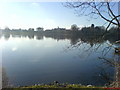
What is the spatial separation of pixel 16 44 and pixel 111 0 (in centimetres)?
945

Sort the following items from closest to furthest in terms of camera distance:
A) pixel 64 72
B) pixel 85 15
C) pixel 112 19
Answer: pixel 112 19 → pixel 85 15 → pixel 64 72

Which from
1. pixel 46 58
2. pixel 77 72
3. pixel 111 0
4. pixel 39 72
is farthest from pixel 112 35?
pixel 46 58

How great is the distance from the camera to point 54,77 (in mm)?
6277

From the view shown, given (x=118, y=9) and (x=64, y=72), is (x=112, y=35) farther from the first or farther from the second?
(x=64, y=72)

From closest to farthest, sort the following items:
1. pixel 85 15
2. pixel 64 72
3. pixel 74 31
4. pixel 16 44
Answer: pixel 85 15, pixel 74 31, pixel 64 72, pixel 16 44

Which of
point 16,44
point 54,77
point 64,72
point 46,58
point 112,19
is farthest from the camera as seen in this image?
point 16,44

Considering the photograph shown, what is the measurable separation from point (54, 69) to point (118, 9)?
565 cm

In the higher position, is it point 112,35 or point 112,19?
point 112,19

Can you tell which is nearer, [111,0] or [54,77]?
[111,0]

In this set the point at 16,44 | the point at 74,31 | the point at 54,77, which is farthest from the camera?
the point at 16,44

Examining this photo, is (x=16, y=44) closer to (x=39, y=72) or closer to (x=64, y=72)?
(x=39, y=72)

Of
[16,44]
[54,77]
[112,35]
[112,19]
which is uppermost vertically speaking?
[112,19]

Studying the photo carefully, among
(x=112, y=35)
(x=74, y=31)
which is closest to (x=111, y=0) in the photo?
(x=112, y=35)

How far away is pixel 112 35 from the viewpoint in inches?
69.1
